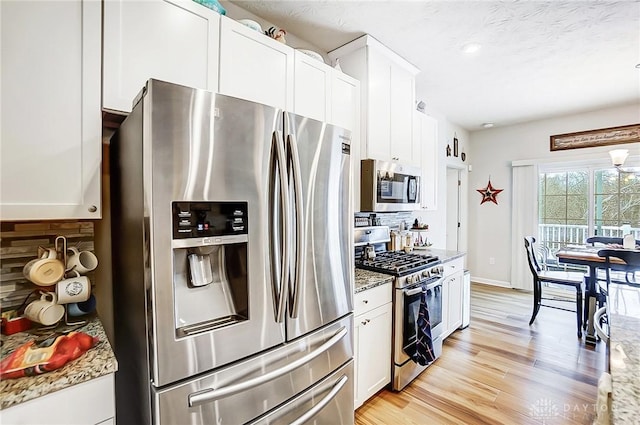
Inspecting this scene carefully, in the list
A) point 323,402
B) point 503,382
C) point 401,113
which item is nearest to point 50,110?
point 323,402

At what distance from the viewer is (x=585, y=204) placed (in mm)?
4496

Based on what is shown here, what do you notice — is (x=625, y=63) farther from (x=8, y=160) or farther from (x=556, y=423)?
(x=8, y=160)

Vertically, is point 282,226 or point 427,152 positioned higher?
point 427,152

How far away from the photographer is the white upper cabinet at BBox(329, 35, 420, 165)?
2.43 meters

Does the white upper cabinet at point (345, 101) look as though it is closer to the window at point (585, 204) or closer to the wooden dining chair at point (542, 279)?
the wooden dining chair at point (542, 279)

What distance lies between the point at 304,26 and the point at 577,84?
313 centimetres

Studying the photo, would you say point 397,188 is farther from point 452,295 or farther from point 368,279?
point 452,295

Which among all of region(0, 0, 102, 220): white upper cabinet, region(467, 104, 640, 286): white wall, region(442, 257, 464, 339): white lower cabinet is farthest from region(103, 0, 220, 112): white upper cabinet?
region(467, 104, 640, 286): white wall

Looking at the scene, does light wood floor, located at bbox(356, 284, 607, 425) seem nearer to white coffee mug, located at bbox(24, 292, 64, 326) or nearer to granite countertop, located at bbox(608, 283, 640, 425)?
granite countertop, located at bbox(608, 283, 640, 425)

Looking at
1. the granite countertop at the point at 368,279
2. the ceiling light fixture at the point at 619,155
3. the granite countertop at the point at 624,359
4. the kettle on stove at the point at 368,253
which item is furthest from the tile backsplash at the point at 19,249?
the ceiling light fixture at the point at 619,155

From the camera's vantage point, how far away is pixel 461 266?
329 cm

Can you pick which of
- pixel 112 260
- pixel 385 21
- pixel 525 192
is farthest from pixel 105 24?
pixel 525 192

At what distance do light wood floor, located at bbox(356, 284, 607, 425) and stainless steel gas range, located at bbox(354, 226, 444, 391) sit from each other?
18cm

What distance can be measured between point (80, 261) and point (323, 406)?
1.30 m
